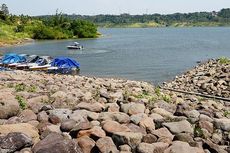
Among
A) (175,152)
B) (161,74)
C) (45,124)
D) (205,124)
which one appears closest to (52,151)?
(45,124)

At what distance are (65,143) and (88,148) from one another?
0.86 m

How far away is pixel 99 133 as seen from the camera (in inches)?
468

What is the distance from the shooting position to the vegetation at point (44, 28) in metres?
126

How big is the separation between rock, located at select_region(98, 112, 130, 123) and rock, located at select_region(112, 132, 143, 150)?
142 centimetres

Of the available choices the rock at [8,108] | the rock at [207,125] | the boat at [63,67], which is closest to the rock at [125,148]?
the rock at [207,125]

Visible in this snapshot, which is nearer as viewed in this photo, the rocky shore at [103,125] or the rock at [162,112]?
the rocky shore at [103,125]

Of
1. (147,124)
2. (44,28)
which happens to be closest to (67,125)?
(147,124)

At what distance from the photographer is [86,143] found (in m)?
11.5

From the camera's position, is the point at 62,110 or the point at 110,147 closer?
the point at 110,147

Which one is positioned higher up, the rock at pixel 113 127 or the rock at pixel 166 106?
the rock at pixel 113 127

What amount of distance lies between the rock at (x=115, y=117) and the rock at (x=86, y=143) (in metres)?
1.48

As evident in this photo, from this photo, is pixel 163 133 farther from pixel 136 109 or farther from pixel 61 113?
pixel 61 113

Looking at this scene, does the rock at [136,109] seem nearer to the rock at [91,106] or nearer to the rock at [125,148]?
the rock at [91,106]

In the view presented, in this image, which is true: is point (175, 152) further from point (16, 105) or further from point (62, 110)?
point (16, 105)
